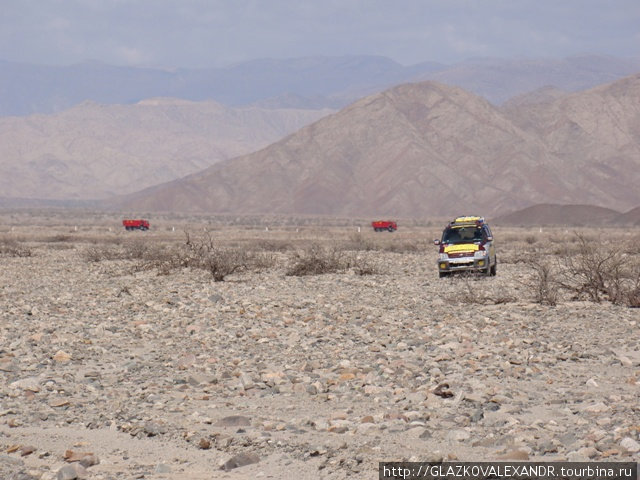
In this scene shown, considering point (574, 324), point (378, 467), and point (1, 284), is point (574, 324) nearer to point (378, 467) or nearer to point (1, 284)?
point (378, 467)

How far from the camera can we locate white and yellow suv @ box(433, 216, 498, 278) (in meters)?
25.6

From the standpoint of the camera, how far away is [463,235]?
87.0ft

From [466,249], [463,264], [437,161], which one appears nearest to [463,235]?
[466,249]

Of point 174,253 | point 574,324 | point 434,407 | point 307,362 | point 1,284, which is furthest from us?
point 174,253

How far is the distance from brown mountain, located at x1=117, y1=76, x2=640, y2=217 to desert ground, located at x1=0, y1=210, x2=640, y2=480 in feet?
373

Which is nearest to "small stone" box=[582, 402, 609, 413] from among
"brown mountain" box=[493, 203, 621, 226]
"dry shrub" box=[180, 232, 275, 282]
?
"dry shrub" box=[180, 232, 275, 282]

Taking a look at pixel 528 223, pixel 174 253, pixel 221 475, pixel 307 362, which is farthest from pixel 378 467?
pixel 528 223

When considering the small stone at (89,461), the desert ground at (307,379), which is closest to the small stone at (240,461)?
the desert ground at (307,379)

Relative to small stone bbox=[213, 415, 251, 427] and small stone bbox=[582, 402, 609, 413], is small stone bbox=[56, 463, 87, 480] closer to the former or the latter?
small stone bbox=[213, 415, 251, 427]

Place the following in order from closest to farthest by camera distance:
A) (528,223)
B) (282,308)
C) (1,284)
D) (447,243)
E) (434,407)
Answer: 1. (434,407)
2. (282,308)
3. (1,284)
4. (447,243)
5. (528,223)

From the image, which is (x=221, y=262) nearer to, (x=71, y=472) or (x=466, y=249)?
(x=466, y=249)

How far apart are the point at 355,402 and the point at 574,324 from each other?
6846mm

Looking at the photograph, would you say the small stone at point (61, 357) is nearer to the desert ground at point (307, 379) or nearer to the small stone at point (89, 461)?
the desert ground at point (307, 379)

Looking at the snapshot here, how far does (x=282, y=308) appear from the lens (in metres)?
17.2
